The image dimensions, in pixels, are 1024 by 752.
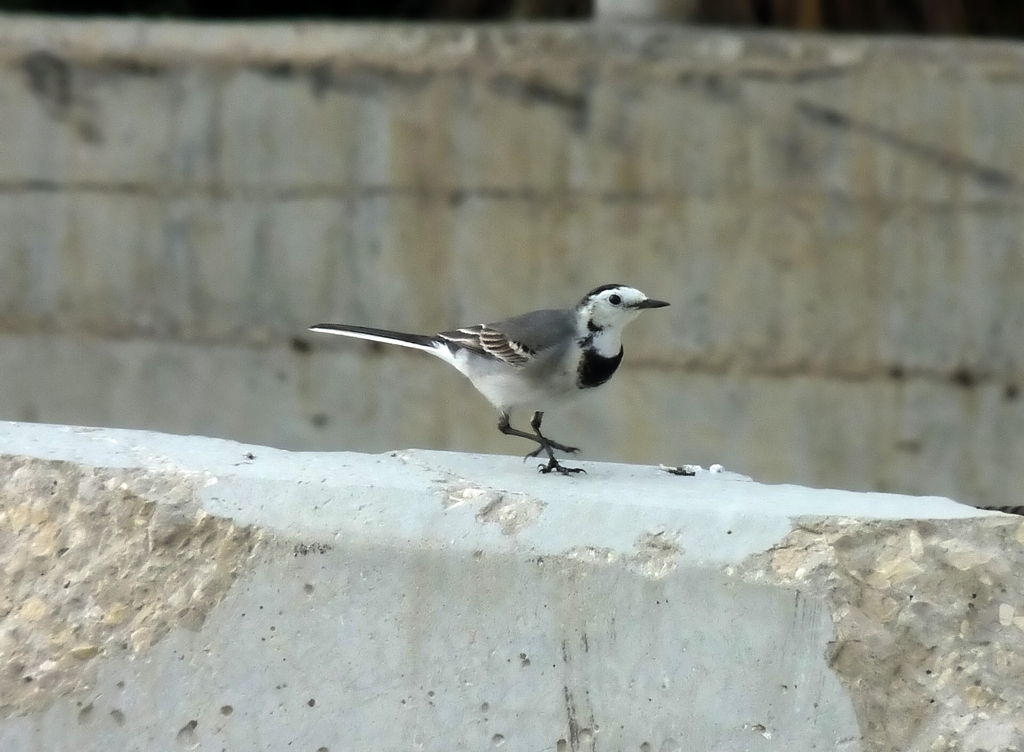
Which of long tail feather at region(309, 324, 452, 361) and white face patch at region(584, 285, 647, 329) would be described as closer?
white face patch at region(584, 285, 647, 329)

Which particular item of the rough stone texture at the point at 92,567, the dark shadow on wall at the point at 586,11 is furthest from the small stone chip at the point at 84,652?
the dark shadow on wall at the point at 586,11

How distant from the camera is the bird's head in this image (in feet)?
11.5

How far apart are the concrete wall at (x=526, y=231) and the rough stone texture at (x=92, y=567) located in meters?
3.71

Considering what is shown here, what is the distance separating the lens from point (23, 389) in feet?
21.1

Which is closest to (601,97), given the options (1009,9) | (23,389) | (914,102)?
(914,102)

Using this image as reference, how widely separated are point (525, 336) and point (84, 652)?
1.47 meters

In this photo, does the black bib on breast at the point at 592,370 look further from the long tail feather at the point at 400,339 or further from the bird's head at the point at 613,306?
the long tail feather at the point at 400,339

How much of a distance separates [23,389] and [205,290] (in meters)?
1.03

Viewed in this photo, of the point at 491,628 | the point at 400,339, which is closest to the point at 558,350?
the point at 400,339

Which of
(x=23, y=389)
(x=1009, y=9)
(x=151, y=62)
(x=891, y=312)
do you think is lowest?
(x=23, y=389)

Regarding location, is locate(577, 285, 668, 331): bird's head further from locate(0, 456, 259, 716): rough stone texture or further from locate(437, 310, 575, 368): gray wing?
locate(0, 456, 259, 716): rough stone texture

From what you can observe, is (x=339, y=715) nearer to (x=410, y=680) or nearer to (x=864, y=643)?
(x=410, y=680)

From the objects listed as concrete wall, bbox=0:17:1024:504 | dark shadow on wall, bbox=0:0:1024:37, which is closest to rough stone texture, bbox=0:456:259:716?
concrete wall, bbox=0:17:1024:504

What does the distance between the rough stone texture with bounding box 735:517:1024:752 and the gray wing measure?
111 centimetres
